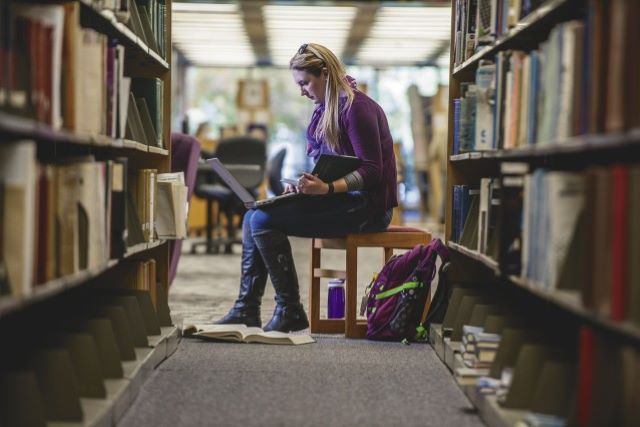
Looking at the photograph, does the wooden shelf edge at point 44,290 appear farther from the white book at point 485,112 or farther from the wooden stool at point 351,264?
the wooden stool at point 351,264

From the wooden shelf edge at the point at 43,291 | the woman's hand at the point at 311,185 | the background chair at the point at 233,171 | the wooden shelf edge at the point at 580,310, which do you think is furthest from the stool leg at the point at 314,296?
the background chair at the point at 233,171

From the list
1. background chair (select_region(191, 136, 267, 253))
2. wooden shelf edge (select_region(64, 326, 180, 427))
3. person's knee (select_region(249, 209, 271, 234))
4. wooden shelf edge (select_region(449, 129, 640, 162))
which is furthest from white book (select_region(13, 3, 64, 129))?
background chair (select_region(191, 136, 267, 253))

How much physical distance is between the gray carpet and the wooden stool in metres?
0.19

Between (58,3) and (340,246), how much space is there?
1860 millimetres

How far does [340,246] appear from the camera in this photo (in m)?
4.04

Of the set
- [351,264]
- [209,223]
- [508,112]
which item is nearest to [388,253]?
[351,264]

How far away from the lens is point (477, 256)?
127 inches

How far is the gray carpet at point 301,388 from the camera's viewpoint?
2.62 metres

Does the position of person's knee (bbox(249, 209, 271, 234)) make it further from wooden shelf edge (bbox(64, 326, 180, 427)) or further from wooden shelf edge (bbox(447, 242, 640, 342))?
wooden shelf edge (bbox(447, 242, 640, 342))

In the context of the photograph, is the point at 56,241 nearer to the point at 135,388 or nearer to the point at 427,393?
the point at 135,388

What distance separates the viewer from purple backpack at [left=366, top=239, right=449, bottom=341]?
155 inches

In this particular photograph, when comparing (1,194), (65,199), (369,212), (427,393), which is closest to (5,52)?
(1,194)

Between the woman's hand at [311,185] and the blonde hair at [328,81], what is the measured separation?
219 mm

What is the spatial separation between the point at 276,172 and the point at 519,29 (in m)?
6.60
